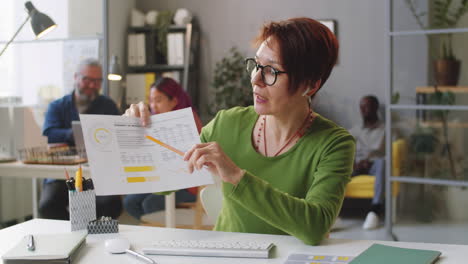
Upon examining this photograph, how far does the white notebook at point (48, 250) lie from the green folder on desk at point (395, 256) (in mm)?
639

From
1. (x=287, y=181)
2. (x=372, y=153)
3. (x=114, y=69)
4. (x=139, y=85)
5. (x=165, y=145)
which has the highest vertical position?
(x=114, y=69)

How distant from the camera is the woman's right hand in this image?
4.94 ft

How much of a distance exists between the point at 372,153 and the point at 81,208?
3.72m

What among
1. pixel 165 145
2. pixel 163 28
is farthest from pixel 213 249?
pixel 163 28

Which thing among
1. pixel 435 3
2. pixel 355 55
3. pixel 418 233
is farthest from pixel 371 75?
pixel 418 233

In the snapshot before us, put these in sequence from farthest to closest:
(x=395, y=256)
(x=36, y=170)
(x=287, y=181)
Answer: (x=36, y=170)
(x=287, y=181)
(x=395, y=256)

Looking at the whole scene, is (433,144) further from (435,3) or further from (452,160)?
(435,3)

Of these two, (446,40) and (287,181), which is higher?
(446,40)

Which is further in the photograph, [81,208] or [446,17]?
[446,17]

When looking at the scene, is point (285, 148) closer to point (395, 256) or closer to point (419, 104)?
point (395, 256)

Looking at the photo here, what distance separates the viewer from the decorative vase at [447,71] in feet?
13.0

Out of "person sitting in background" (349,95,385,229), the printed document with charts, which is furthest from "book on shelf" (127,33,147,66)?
the printed document with charts

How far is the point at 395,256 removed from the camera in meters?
1.23

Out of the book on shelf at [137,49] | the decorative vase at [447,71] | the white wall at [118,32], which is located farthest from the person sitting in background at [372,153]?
the white wall at [118,32]
